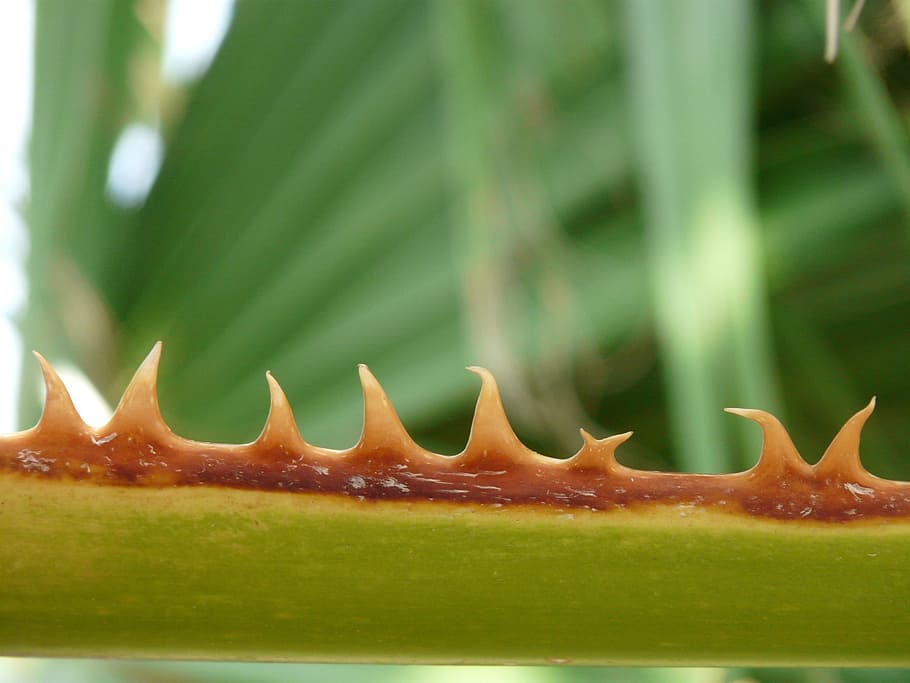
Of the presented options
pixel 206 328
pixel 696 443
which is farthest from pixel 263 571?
pixel 206 328

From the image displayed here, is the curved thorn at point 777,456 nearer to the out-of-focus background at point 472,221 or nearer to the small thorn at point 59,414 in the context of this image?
the small thorn at point 59,414

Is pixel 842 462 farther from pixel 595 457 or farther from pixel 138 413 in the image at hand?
pixel 138 413

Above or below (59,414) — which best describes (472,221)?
above

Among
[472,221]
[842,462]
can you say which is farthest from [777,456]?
[472,221]

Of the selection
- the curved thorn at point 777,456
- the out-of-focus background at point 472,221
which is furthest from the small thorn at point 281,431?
the out-of-focus background at point 472,221

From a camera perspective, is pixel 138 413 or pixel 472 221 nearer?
pixel 138 413

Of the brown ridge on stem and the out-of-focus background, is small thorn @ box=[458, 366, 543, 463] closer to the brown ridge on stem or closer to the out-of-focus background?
the brown ridge on stem

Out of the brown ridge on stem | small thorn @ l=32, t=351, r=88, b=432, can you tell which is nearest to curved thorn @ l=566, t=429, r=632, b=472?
the brown ridge on stem
